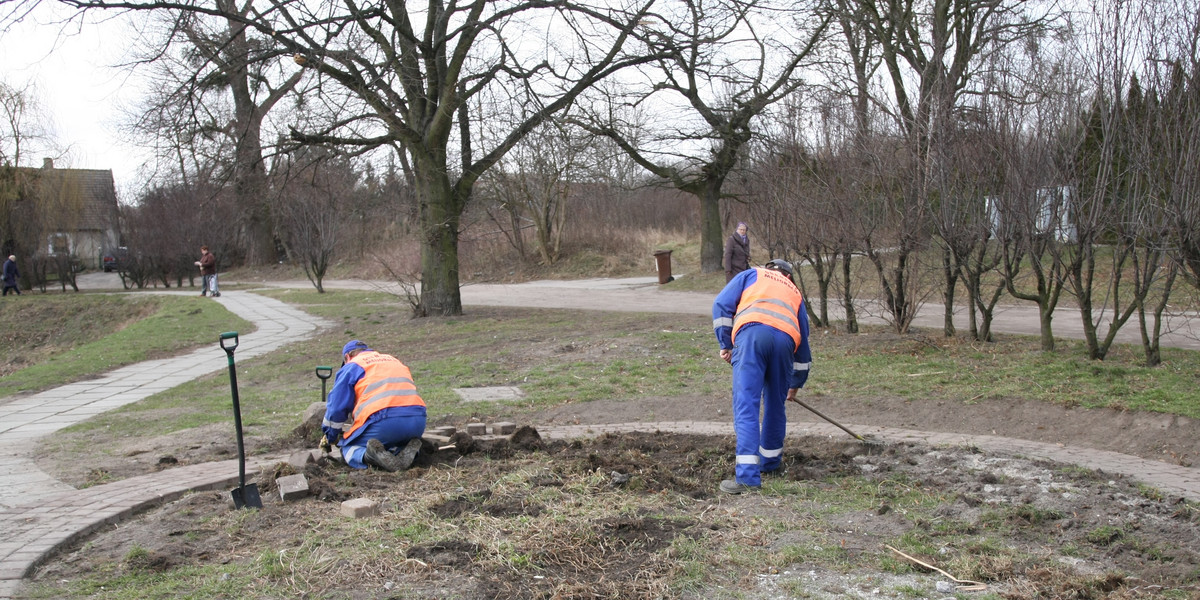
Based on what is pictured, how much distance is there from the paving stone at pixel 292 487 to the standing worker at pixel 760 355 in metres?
2.76

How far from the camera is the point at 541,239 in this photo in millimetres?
33062

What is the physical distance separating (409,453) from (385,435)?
0.73 ft

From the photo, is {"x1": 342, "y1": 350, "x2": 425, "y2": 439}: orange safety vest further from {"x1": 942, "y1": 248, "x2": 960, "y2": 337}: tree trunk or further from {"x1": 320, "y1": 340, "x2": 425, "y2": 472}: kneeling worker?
{"x1": 942, "y1": 248, "x2": 960, "y2": 337}: tree trunk

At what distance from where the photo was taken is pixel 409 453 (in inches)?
249

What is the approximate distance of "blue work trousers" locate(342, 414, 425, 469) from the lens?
6.30 m

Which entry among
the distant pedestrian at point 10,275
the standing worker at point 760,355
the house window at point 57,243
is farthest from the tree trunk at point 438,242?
the house window at point 57,243

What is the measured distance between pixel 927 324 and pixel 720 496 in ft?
30.5

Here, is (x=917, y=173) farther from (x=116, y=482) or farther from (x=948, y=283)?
(x=116, y=482)

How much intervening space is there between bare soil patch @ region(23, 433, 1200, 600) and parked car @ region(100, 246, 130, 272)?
36.3m

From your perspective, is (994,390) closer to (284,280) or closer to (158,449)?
(158,449)

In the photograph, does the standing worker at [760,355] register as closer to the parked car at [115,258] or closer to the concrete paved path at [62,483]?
the concrete paved path at [62,483]

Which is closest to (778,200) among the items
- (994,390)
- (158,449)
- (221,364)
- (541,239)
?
(994,390)

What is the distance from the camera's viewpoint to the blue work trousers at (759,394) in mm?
5688

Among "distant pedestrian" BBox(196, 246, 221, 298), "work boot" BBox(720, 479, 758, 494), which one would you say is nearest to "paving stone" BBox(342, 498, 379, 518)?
"work boot" BBox(720, 479, 758, 494)
